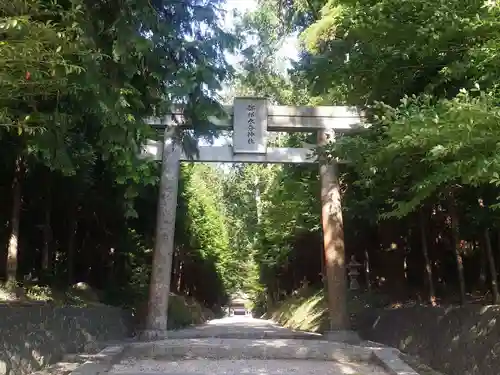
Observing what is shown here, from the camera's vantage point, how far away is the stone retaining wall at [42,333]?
6047 millimetres

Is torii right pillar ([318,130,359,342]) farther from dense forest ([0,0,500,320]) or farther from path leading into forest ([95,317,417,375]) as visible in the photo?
path leading into forest ([95,317,417,375])

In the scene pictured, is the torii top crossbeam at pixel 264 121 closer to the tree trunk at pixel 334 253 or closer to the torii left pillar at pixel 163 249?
the torii left pillar at pixel 163 249

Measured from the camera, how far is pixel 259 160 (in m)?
13.4

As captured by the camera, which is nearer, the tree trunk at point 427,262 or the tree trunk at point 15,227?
the tree trunk at point 15,227

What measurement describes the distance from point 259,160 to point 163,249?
10.7ft

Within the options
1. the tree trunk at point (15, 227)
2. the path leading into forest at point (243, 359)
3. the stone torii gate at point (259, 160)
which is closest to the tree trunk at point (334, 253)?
the stone torii gate at point (259, 160)

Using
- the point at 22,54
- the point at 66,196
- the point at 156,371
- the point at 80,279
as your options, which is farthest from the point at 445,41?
the point at 80,279

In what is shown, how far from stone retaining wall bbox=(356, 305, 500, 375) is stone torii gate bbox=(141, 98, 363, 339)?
2391mm

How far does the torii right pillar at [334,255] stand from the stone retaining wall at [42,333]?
5058 mm

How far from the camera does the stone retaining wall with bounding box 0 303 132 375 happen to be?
6047 mm

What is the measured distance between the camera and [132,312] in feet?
48.9

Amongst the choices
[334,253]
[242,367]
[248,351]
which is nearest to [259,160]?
[334,253]

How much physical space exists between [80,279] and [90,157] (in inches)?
309

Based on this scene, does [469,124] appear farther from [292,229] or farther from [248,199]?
[248,199]
